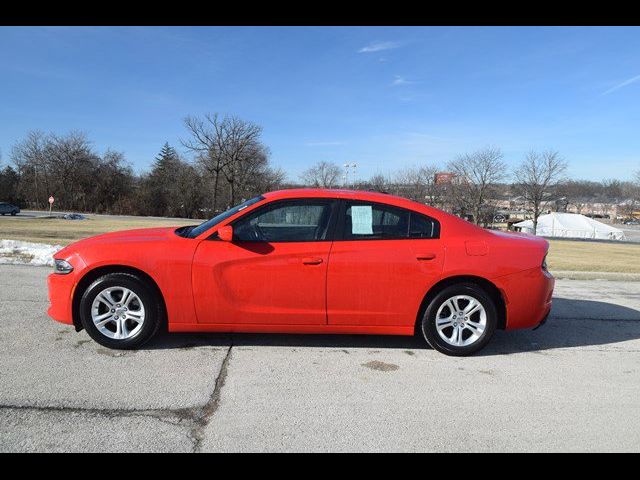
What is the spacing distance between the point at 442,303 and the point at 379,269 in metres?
0.70

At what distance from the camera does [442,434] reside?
2869 millimetres

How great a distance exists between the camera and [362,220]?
4301 mm

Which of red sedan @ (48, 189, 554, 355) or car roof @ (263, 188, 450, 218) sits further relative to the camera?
car roof @ (263, 188, 450, 218)

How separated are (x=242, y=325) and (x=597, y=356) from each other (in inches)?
140

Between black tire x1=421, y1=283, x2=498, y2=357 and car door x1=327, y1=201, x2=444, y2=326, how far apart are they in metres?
0.15

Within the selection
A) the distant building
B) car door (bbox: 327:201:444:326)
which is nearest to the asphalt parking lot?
car door (bbox: 327:201:444:326)

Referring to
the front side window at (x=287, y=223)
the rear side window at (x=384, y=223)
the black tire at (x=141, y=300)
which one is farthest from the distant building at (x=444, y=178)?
the black tire at (x=141, y=300)

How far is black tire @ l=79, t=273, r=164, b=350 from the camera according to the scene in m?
4.05

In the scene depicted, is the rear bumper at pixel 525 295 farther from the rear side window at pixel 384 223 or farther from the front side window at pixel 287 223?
the front side window at pixel 287 223

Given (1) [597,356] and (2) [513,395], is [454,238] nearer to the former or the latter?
(2) [513,395]

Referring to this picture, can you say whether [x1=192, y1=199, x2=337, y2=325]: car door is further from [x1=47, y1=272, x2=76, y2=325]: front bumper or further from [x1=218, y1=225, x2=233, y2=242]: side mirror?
[x1=47, y1=272, x2=76, y2=325]: front bumper

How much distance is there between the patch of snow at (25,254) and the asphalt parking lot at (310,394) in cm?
454

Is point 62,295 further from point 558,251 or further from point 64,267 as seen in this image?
point 558,251
